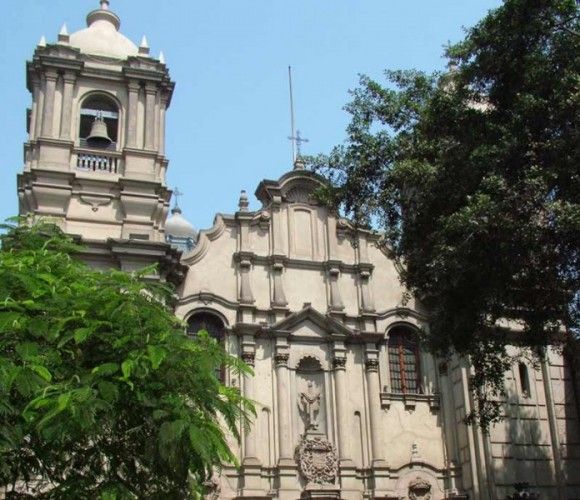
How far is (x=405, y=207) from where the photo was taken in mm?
18828

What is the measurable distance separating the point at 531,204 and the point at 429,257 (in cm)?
278

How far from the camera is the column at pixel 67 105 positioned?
24453 mm

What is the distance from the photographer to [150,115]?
998 inches

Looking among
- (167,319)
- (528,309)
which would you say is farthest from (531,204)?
(167,319)

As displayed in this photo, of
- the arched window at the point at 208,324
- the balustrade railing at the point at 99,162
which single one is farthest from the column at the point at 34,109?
the arched window at the point at 208,324

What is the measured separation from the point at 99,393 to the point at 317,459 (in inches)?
474

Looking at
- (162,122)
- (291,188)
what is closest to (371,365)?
Answer: (291,188)

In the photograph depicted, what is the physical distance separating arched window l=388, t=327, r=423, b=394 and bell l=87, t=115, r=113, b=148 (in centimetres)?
949

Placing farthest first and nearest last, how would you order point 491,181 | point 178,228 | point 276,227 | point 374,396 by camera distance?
point 178,228
point 276,227
point 374,396
point 491,181

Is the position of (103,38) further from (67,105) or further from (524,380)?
(524,380)

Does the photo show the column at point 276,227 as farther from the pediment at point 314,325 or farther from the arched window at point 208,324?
the arched window at point 208,324

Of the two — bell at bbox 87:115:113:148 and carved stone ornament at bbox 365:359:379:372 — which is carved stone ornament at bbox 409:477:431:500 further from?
bell at bbox 87:115:113:148

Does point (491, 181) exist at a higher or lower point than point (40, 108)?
lower

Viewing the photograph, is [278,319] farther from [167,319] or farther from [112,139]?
[167,319]
